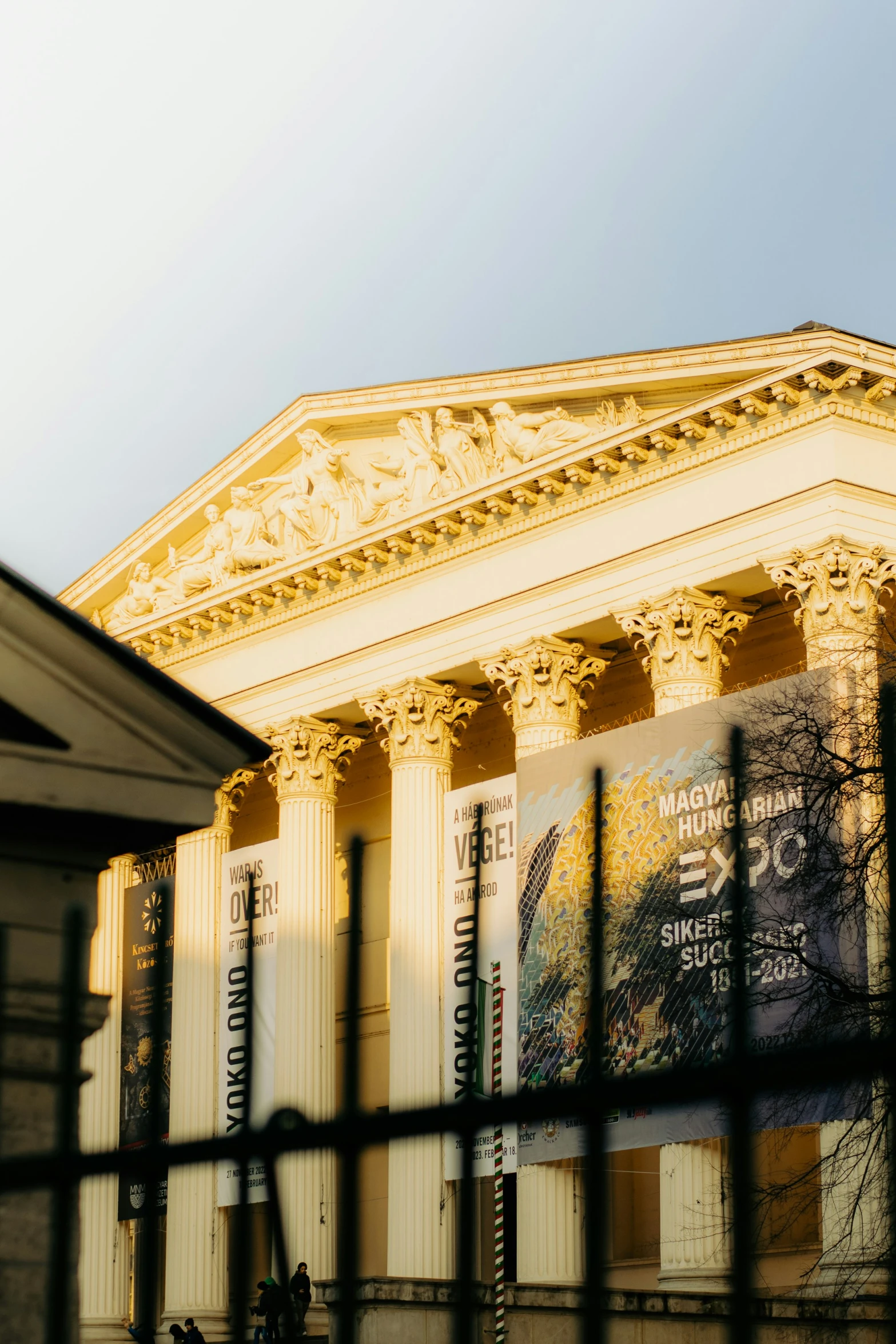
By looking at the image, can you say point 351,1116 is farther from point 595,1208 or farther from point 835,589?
point 835,589

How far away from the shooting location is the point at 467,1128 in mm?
3285

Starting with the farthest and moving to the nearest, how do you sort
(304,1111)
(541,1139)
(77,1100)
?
(541,1139) → (77,1100) → (304,1111)

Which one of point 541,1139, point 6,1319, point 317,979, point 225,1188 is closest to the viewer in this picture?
point 6,1319

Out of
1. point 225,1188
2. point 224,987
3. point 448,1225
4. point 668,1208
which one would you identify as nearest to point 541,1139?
point 668,1208

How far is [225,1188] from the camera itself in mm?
32156

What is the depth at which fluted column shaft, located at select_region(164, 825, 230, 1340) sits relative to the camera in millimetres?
34125

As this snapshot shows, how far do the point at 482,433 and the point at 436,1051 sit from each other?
10.0m

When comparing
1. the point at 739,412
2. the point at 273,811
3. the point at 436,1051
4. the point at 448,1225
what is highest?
the point at 739,412

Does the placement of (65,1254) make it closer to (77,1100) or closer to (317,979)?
(77,1100)

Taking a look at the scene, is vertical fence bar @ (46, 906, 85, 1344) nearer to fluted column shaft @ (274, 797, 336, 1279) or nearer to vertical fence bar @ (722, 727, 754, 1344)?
vertical fence bar @ (722, 727, 754, 1344)

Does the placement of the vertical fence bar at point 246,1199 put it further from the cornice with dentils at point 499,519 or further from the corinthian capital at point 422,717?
the corinthian capital at point 422,717

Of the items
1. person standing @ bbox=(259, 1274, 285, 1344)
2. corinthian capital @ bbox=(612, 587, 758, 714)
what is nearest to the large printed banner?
corinthian capital @ bbox=(612, 587, 758, 714)

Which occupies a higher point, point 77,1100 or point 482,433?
point 482,433

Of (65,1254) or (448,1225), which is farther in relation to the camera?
(448,1225)
